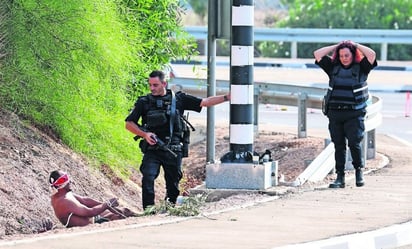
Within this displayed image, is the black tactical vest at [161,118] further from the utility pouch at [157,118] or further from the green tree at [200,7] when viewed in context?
the green tree at [200,7]

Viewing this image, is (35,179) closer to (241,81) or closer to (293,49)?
(241,81)

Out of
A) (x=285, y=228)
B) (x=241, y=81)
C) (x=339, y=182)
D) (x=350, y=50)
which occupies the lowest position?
(x=339, y=182)

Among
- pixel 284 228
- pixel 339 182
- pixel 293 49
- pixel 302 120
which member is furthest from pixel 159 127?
pixel 293 49

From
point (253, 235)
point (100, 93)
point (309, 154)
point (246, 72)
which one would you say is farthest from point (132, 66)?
point (253, 235)

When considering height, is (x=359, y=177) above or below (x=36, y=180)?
below

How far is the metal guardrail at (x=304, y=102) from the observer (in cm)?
1424

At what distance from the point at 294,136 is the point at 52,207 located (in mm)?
8668

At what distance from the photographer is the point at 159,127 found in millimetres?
12289

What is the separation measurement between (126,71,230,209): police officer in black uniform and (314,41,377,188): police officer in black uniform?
1.31 m

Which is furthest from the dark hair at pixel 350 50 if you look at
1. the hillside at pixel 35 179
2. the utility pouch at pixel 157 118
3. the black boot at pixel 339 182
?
the hillside at pixel 35 179

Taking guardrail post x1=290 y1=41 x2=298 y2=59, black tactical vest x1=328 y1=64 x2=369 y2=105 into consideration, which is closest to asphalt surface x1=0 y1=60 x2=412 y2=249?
black tactical vest x1=328 y1=64 x2=369 y2=105

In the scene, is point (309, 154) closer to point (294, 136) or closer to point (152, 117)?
point (294, 136)

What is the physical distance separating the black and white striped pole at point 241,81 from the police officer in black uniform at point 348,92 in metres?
1.05

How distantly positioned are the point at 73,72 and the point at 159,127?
5.21 feet
